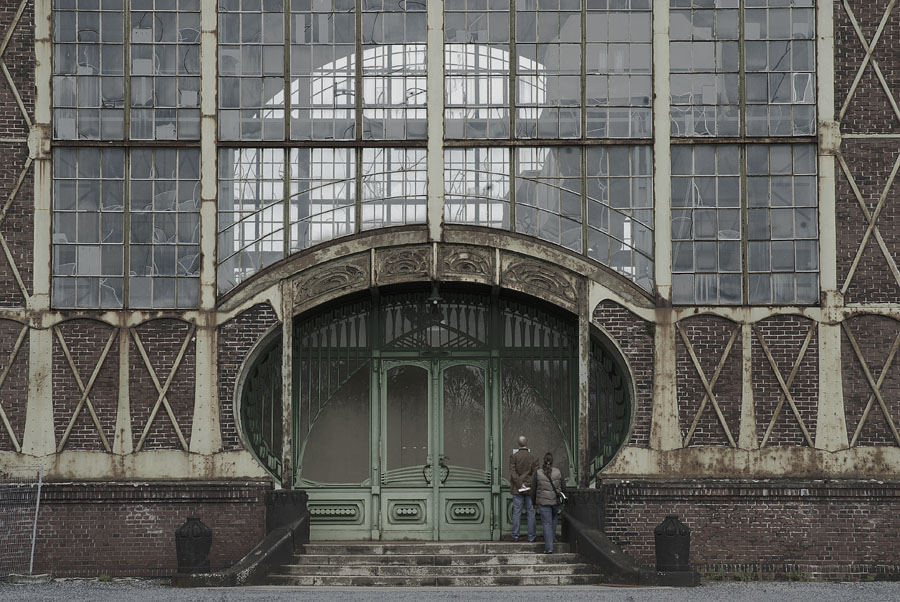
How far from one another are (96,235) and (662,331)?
27.4 feet

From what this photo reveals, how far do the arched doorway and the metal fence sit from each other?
3.34 meters

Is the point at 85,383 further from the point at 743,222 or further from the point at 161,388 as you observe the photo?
the point at 743,222

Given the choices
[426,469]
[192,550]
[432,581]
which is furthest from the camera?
[426,469]

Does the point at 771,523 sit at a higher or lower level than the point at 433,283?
lower

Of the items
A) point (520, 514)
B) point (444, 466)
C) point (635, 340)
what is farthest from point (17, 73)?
point (635, 340)

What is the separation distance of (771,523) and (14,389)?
11.0m

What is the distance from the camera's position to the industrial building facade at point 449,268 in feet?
71.1

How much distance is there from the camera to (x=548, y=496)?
20.8 m

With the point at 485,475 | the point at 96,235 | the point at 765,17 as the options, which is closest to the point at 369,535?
the point at 485,475

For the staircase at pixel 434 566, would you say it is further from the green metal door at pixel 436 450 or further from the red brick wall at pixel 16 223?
the red brick wall at pixel 16 223

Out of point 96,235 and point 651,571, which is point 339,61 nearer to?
point 96,235

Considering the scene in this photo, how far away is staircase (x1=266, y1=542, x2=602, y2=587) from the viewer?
1975cm

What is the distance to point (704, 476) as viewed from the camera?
2166 cm

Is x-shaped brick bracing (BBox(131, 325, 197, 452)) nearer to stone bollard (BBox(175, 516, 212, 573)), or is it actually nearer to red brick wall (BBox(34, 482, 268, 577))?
red brick wall (BBox(34, 482, 268, 577))
